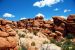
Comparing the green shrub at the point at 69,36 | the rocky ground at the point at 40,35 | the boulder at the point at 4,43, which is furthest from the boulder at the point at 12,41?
the green shrub at the point at 69,36

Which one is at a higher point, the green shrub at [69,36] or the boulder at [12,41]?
the boulder at [12,41]

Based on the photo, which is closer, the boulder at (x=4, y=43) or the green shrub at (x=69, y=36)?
the boulder at (x=4, y=43)

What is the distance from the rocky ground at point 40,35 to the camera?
94.5 ft

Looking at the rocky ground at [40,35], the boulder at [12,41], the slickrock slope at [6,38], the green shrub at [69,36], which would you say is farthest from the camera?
the green shrub at [69,36]

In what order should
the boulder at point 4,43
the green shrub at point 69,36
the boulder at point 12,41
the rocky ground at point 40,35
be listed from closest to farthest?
the boulder at point 4,43 < the boulder at point 12,41 < the rocky ground at point 40,35 < the green shrub at point 69,36

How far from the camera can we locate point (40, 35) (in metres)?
55.0

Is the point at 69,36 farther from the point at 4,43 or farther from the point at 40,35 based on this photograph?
the point at 4,43

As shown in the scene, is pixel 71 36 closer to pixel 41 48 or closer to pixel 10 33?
pixel 41 48

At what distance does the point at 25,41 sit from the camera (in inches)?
1663

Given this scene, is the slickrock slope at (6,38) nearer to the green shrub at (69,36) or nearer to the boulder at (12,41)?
the boulder at (12,41)

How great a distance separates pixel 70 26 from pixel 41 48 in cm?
2327

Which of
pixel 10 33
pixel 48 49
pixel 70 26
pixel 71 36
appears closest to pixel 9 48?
pixel 10 33

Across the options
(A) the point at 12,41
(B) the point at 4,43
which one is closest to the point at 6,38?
(A) the point at 12,41

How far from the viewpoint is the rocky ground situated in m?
28.8
